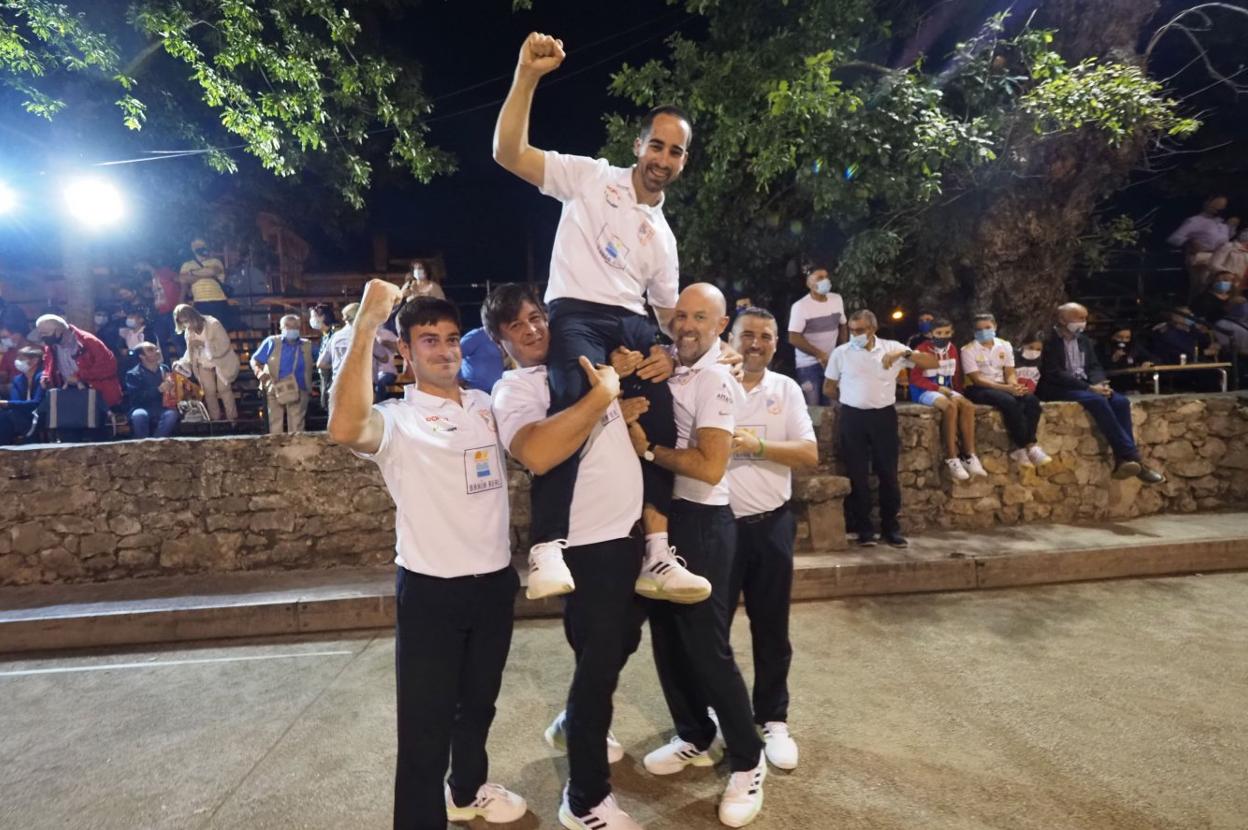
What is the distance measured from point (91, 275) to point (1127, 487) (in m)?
15.0

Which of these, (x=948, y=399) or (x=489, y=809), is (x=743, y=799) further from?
(x=948, y=399)

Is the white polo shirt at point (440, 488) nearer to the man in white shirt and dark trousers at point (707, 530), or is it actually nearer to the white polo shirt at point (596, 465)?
the white polo shirt at point (596, 465)

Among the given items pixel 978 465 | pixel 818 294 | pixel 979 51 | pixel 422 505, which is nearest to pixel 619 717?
pixel 422 505

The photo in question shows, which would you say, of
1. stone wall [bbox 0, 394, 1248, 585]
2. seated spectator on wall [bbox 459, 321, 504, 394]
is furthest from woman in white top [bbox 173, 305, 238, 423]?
seated spectator on wall [bbox 459, 321, 504, 394]

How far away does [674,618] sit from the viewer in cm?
271

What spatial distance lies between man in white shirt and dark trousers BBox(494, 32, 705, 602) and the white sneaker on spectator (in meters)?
5.50

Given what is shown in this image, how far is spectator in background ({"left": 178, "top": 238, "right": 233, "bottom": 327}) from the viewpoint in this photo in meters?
10.5

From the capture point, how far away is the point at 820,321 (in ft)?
25.2

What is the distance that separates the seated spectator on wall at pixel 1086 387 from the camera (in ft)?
22.3

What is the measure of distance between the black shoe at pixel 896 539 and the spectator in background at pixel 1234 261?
809cm

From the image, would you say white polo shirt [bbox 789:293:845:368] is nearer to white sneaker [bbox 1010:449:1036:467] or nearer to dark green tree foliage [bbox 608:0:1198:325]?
dark green tree foliage [bbox 608:0:1198:325]

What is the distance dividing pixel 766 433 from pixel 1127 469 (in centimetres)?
570

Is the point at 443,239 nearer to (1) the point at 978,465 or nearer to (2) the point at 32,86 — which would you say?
(2) the point at 32,86

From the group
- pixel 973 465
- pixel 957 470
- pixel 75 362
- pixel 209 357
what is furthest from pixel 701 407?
pixel 75 362
